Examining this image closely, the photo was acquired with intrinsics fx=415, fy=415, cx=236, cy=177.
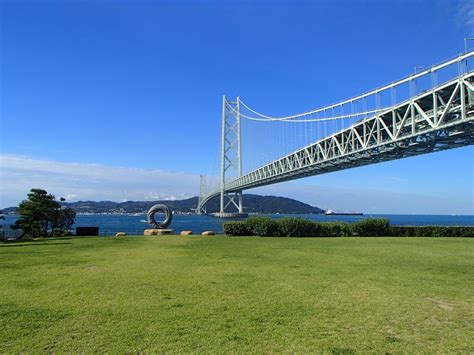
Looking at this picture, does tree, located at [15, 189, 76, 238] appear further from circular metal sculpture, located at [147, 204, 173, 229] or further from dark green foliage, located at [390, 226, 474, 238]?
dark green foliage, located at [390, 226, 474, 238]

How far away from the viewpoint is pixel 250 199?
12125cm

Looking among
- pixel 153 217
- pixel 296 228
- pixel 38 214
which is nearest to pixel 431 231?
pixel 296 228

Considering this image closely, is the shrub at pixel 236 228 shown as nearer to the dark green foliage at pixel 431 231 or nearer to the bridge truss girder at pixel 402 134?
the dark green foliage at pixel 431 231

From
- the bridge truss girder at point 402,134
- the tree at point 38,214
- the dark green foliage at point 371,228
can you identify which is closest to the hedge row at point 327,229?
the dark green foliage at point 371,228

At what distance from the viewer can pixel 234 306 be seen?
5586 millimetres

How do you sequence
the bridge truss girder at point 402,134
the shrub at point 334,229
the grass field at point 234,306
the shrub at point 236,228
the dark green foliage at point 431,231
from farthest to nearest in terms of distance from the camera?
the dark green foliage at point 431,231
the shrub at point 334,229
the shrub at point 236,228
the bridge truss girder at point 402,134
the grass field at point 234,306

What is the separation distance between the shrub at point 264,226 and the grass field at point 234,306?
32.6 ft

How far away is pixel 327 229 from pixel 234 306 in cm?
1581

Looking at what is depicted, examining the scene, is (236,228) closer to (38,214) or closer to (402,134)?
(38,214)

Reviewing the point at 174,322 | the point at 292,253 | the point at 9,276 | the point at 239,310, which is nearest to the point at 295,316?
the point at 239,310

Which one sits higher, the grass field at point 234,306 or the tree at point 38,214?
the tree at point 38,214

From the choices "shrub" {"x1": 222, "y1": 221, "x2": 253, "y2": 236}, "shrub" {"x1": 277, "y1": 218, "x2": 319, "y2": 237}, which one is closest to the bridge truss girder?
"shrub" {"x1": 277, "y1": 218, "x2": 319, "y2": 237}

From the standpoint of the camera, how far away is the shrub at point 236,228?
2008cm

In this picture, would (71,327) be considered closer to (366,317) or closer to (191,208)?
(366,317)
